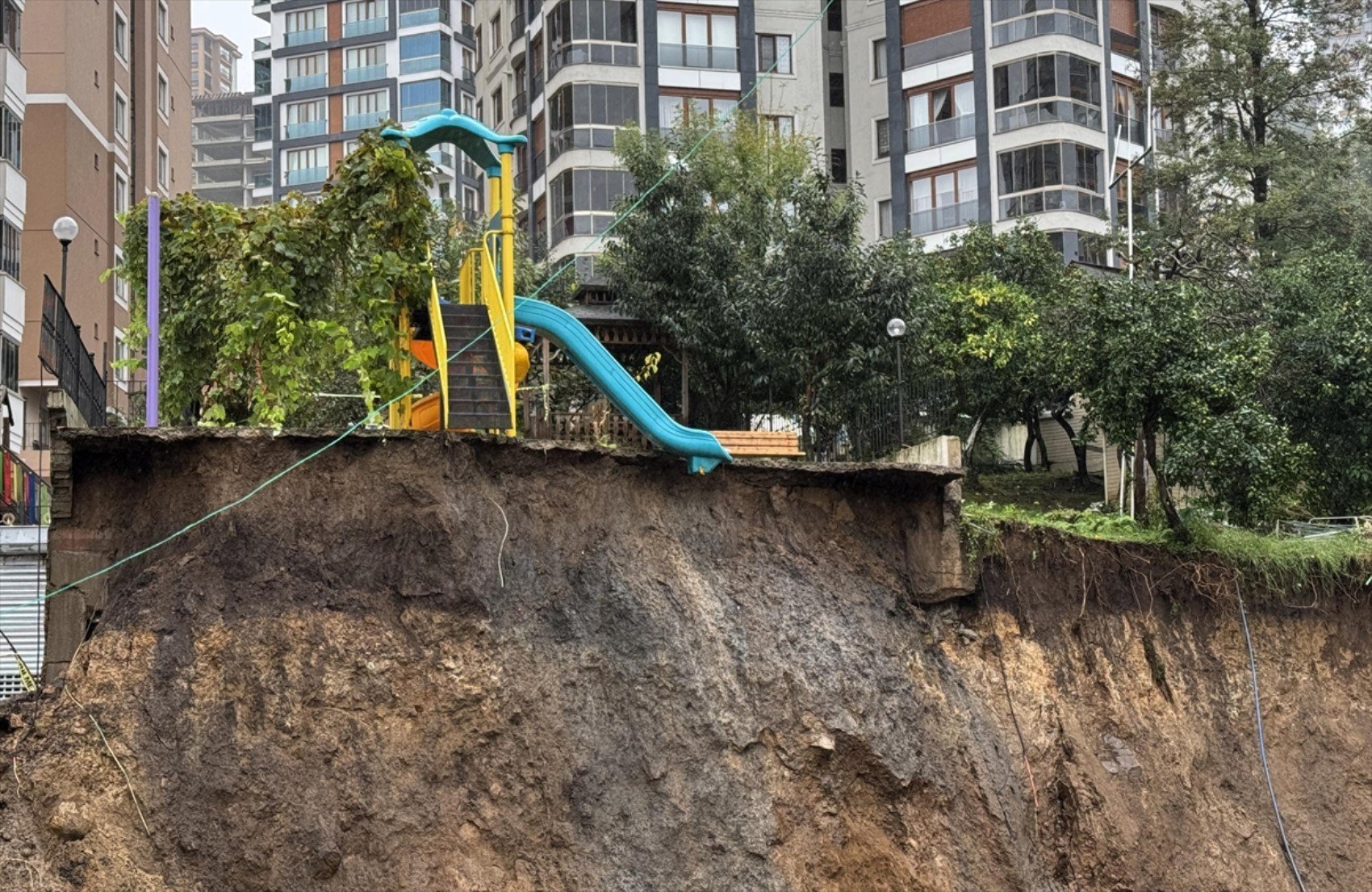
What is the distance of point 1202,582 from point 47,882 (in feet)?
45.9

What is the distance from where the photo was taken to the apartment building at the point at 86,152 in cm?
3609

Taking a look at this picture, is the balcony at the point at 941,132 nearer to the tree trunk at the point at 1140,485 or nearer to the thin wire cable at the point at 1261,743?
the tree trunk at the point at 1140,485

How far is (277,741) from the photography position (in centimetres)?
1423

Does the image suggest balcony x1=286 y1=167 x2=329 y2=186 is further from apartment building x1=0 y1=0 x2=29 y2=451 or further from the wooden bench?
the wooden bench

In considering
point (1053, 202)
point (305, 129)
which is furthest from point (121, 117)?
point (305, 129)

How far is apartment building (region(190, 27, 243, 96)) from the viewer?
165900mm

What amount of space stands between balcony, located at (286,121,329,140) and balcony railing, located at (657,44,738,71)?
4048 centimetres

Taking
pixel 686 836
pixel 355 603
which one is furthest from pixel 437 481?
pixel 686 836

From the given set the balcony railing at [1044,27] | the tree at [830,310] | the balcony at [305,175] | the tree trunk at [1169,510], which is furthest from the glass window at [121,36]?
the balcony at [305,175]

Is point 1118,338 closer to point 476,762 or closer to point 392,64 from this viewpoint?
point 476,762

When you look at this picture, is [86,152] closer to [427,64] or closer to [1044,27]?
[1044,27]

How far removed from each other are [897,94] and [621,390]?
30884mm

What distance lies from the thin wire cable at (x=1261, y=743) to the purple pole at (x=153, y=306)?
525 inches

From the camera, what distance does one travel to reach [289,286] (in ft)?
54.6
